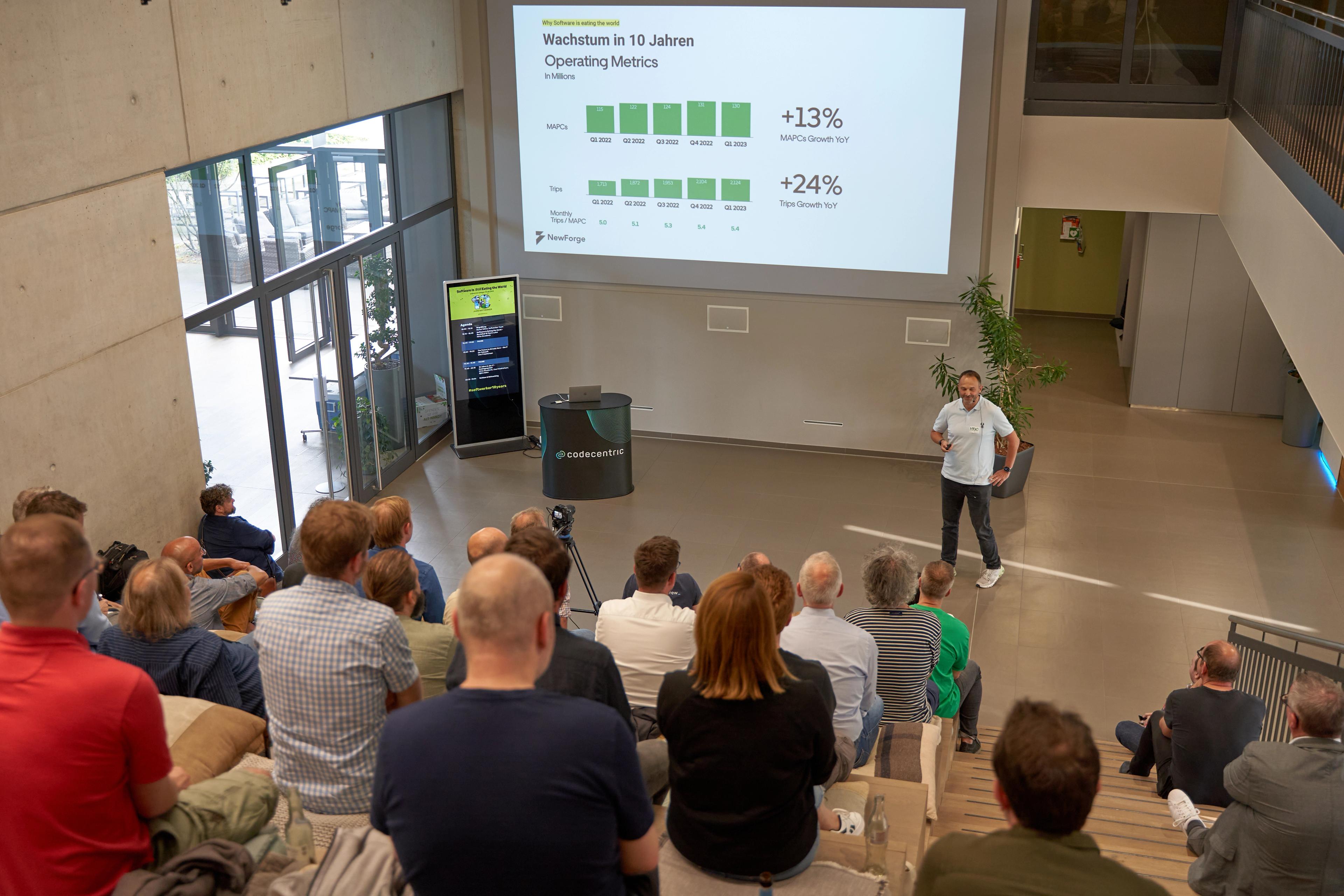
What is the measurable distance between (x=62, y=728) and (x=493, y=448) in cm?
787

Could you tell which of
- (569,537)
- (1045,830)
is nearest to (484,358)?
(569,537)

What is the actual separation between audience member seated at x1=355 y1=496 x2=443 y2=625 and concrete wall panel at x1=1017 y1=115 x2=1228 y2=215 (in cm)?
624

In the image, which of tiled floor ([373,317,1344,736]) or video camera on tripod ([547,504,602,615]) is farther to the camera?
tiled floor ([373,317,1344,736])

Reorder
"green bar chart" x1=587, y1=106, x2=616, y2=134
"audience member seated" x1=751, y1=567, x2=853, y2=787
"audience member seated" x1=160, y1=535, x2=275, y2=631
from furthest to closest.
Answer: "green bar chart" x1=587, y1=106, x2=616, y2=134 < "audience member seated" x1=160, y1=535, x2=275, y2=631 < "audience member seated" x1=751, y1=567, x2=853, y2=787

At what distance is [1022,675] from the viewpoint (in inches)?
259

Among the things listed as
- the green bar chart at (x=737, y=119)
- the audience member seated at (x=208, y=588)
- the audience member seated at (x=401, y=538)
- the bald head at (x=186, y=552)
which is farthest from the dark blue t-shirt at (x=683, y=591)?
the green bar chart at (x=737, y=119)

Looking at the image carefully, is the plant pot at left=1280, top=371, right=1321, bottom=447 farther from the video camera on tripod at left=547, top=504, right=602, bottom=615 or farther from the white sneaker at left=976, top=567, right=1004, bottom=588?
the video camera on tripod at left=547, top=504, right=602, bottom=615

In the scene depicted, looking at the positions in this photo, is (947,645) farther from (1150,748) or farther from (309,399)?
(309,399)

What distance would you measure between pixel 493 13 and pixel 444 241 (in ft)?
6.67

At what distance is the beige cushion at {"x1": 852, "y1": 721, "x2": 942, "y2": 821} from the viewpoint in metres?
4.17

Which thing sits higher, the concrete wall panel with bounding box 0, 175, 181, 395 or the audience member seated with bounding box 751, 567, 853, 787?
the concrete wall panel with bounding box 0, 175, 181, 395

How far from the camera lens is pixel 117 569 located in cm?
527

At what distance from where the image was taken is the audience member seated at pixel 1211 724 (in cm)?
465

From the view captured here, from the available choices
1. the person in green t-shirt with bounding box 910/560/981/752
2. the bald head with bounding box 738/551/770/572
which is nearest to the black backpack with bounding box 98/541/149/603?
the bald head with bounding box 738/551/770/572
